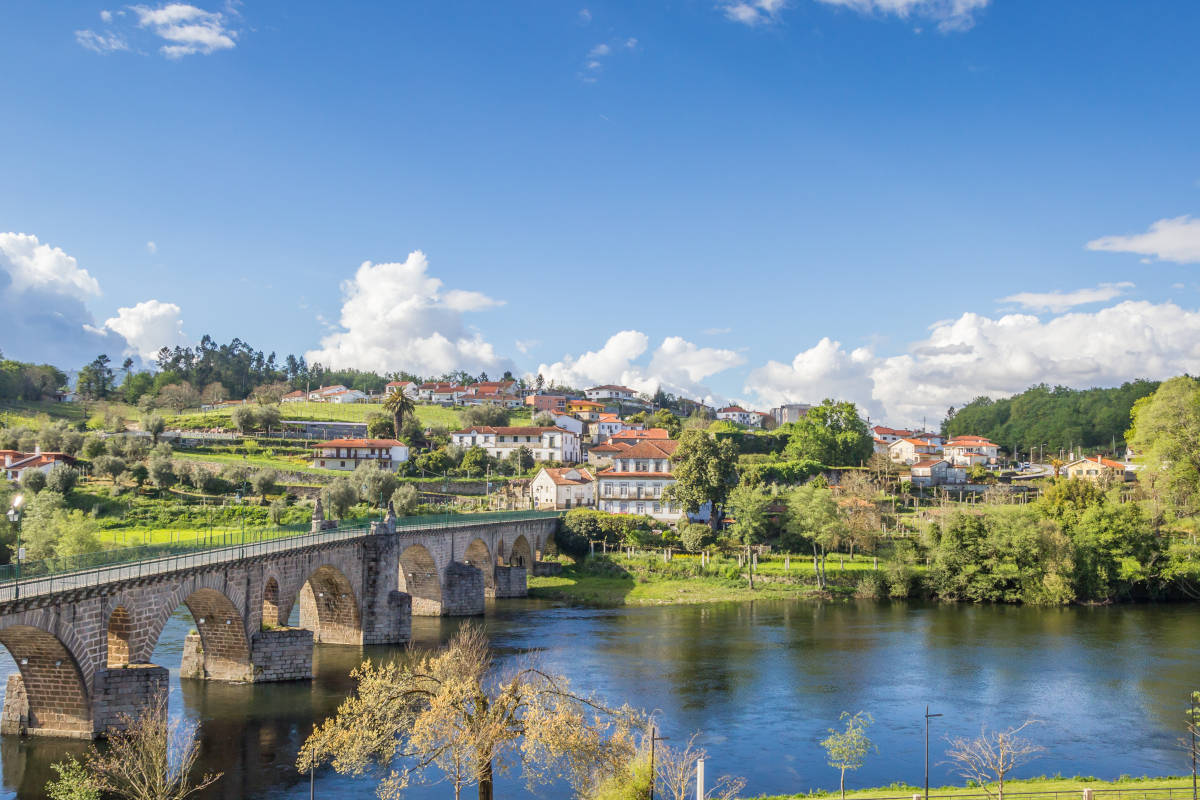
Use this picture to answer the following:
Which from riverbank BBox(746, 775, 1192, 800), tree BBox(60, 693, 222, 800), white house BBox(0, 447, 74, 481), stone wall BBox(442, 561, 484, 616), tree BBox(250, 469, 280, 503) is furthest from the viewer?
tree BBox(250, 469, 280, 503)

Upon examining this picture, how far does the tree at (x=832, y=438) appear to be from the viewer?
108 metres

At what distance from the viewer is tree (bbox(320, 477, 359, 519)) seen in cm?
8725

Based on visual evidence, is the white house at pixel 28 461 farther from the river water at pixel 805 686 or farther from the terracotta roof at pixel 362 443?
the river water at pixel 805 686

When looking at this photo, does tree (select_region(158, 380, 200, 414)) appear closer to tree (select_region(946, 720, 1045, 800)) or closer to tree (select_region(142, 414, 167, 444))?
tree (select_region(142, 414, 167, 444))

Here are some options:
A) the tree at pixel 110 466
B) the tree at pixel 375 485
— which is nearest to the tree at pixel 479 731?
the tree at pixel 375 485

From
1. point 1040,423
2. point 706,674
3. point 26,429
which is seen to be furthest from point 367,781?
point 1040,423

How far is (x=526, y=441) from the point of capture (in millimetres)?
126438

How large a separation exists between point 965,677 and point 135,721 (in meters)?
36.4

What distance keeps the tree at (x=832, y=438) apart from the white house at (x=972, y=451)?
44811mm

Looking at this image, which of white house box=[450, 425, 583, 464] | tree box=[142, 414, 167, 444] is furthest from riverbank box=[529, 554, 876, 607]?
tree box=[142, 414, 167, 444]

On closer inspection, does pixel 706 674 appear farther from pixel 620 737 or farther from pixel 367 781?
pixel 620 737

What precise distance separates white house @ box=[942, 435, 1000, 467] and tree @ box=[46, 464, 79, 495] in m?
126

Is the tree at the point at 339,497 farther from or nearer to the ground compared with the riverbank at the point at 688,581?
farther from the ground

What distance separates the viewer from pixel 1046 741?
3481 centimetres
